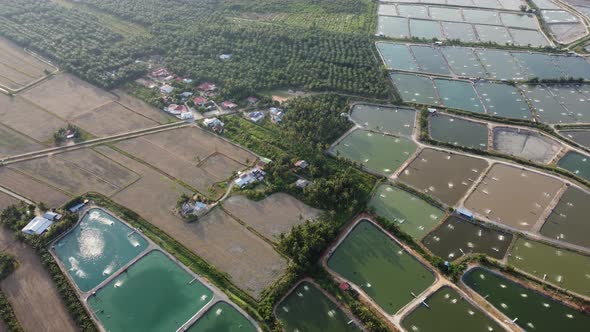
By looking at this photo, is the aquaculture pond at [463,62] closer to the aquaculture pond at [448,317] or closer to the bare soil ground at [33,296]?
the aquaculture pond at [448,317]

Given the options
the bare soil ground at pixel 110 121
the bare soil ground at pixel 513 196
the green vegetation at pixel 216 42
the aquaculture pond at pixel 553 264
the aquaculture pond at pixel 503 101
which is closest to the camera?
the aquaculture pond at pixel 553 264

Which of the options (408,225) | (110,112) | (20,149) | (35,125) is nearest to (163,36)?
(110,112)

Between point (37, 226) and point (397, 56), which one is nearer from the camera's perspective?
point (37, 226)

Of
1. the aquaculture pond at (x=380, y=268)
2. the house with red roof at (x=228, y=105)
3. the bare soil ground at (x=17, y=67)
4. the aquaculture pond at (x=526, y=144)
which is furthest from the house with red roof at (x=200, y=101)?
the aquaculture pond at (x=526, y=144)

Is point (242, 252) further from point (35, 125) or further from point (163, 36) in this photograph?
point (163, 36)

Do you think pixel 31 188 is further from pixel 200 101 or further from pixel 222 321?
pixel 222 321

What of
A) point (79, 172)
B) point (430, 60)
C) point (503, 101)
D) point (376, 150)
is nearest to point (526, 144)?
point (503, 101)
